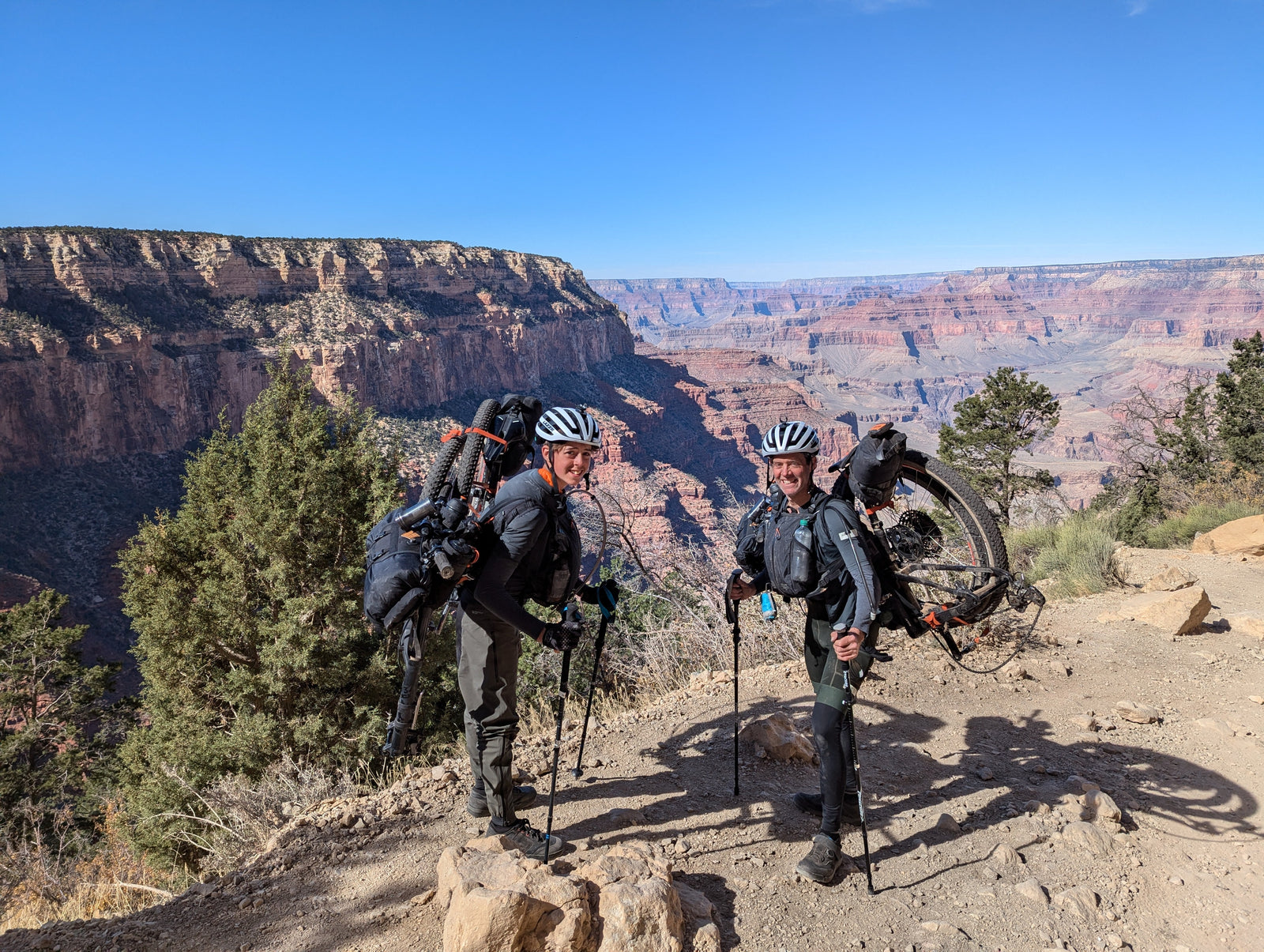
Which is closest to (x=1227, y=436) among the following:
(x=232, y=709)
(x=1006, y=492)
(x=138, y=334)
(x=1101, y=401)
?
(x=1006, y=492)

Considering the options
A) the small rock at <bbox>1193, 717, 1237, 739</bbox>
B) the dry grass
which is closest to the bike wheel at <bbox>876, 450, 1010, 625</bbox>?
the small rock at <bbox>1193, 717, 1237, 739</bbox>

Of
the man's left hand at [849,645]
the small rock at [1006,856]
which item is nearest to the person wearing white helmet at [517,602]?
the man's left hand at [849,645]

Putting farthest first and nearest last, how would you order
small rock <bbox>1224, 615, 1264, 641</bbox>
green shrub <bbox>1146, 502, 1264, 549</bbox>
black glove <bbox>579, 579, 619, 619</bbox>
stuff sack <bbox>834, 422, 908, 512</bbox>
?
green shrub <bbox>1146, 502, 1264, 549</bbox>
small rock <bbox>1224, 615, 1264, 641</bbox>
black glove <bbox>579, 579, 619, 619</bbox>
stuff sack <bbox>834, 422, 908, 512</bbox>

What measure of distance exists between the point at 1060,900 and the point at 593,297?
115 metres

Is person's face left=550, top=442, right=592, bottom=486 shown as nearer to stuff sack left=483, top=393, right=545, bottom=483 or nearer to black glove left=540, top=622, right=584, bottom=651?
stuff sack left=483, top=393, right=545, bottom=483

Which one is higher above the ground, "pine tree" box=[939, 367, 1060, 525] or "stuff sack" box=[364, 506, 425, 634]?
"stuff sack" box=[364, 506, 425, 634]

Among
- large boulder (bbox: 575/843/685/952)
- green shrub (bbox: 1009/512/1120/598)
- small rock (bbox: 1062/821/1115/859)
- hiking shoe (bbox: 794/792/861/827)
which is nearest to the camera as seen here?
large boulder (bbox: 575/843/685/952)

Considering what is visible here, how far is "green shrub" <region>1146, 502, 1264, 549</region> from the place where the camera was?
41.5ft

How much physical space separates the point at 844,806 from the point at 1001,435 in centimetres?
1763

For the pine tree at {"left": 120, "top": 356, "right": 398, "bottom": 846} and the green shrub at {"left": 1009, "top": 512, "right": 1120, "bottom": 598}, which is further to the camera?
the pine tree at {"left": 120, "top": 356, "right": 398, "bottom": 846}

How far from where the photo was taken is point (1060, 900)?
12.1 ft

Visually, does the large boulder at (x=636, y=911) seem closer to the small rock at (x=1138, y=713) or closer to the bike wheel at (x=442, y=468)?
the bike wheel at (x=442, y=468)

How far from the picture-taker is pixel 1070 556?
1015 cm

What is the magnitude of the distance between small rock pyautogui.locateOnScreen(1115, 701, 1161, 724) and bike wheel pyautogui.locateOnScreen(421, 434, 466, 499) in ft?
19.5
